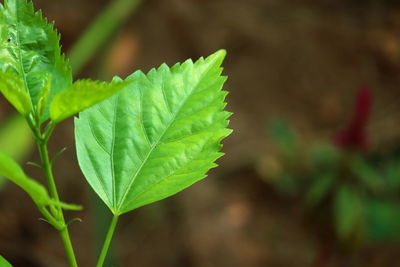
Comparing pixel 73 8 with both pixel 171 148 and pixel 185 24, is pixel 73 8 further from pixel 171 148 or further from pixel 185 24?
pixel 171 148

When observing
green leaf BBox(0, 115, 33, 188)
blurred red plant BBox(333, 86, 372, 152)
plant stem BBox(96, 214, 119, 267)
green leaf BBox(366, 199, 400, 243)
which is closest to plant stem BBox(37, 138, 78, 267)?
plant stem BBox(96, 214, 119, 267)

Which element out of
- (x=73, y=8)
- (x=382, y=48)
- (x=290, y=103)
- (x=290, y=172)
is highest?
(x=73, y=8)

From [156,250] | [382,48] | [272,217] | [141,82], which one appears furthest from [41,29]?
A: [382,48]

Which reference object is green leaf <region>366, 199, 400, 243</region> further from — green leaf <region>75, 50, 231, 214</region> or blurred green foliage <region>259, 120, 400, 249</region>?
green leaf <region>75, 50, 231, 214</region>

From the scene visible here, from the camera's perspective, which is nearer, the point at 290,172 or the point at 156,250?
the point at 156,250

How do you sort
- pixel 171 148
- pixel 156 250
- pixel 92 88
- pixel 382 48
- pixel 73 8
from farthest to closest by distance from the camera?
pixel 382 48
pixel 73 8
pixel 156 250
pixel 171 148
pixel 92 88

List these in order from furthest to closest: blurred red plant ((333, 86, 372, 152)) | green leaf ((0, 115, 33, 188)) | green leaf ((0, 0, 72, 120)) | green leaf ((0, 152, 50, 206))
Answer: green leaf ((0, 115, 33, 188))
blurred red plant ((333, 86, 372, 152))
green leaf ((0, 0, 72, 120))
green leaf ((0, 152, 50, 206))
